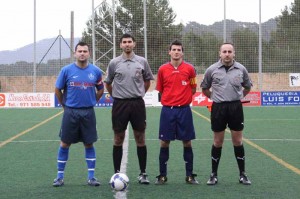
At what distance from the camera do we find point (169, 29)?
28984 millimetres

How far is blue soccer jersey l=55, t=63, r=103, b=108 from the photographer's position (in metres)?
7.18

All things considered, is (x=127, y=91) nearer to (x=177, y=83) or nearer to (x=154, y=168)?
(x=177, y=83)

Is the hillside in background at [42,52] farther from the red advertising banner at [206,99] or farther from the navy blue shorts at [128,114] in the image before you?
the navy blue shorts at [128,114]

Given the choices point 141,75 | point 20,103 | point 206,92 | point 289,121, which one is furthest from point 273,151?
point 20,103

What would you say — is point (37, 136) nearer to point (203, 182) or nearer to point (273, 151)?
point (273, 151)

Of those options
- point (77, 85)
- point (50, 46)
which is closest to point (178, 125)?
point (77, 85)

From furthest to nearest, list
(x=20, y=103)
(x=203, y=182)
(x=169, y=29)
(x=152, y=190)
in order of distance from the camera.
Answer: (x=169, y=29) < (x=20, y=103) < (x=203, y=182) < (x=152, y=190)

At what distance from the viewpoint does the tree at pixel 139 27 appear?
27.9 m

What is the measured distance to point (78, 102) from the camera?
7203mm

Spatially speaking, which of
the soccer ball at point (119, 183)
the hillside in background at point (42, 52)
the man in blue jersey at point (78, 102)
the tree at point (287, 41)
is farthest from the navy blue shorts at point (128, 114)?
the hillside in background at point (42, 52)

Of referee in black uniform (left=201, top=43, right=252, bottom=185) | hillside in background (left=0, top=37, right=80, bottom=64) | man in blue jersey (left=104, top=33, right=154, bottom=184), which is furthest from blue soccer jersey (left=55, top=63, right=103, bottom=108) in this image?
hillside in background (left=0, top=37, right=80, bottom=64)

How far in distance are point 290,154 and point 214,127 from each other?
302cm

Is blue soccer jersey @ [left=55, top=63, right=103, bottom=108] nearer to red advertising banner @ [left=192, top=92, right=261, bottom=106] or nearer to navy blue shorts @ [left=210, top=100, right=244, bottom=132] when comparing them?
navy blue shorts @ [left=210, top=100, right=244, bottom=132]

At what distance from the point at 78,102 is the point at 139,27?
70.7 ft
